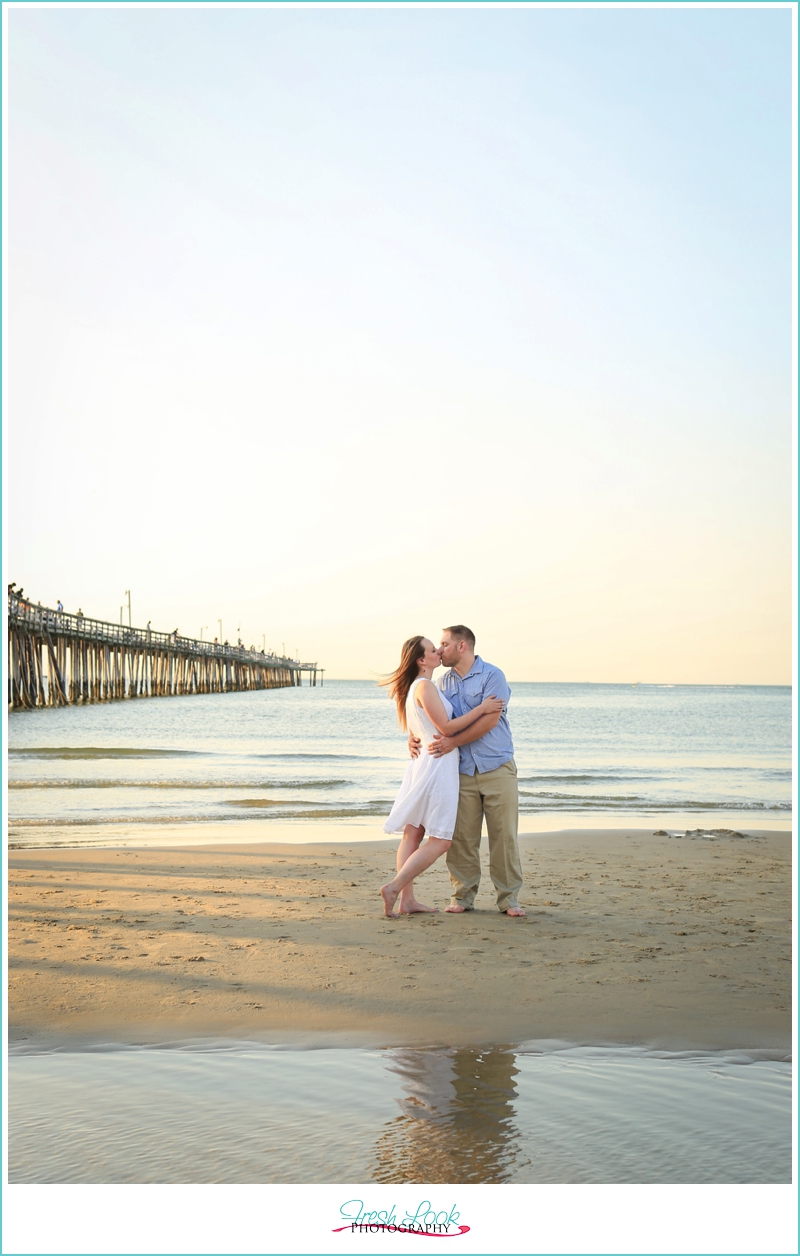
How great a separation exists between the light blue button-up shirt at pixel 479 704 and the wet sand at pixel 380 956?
1037 millimetres

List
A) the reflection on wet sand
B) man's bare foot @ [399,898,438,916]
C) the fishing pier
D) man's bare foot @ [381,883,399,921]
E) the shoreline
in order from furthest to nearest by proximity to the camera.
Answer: the fishing pier < the shoreline < man's bare foot @ [399,898,438,916] < man's bare foot @ [381,883,399,921] < the reflection on wet sand

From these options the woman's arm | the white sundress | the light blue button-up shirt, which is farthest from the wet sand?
the woman's arm

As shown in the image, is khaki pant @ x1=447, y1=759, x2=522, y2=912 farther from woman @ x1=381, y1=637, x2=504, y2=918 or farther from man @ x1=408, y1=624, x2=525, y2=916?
woman @ x1=381, y1=637, x2=504, y2=918

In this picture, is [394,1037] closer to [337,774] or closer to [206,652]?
[337,774]

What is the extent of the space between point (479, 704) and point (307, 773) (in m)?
13.7

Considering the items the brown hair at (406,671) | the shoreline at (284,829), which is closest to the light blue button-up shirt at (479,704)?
the brown hair at (406,671)

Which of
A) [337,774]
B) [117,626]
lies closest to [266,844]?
[337,774]

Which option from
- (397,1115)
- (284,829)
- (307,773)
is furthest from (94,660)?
(397,1115)

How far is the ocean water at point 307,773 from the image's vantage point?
13352 millimetres

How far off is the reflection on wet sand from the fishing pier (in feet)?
129

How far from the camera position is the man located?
659 cm

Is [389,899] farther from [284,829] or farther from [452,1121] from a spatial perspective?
[284,829]

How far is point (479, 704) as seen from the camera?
670cm

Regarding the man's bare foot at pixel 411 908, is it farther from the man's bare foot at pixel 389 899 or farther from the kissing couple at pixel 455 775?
the man's bare foot at pixel 389 899
